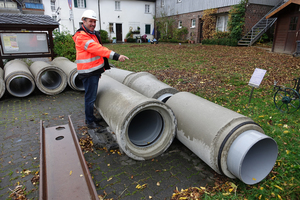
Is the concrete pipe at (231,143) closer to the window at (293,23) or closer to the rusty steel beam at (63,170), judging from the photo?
the rusty steel beam at (63,170)

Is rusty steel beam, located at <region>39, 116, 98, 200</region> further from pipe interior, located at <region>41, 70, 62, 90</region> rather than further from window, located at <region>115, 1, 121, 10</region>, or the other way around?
window, located at <region>115, 1, 121, 10</region>

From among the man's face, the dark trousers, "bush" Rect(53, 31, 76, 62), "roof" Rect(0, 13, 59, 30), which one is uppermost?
"roof" Rect(0, 13, 59, 30)

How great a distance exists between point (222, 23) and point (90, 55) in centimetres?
2214

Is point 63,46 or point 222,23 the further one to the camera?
point 222,23

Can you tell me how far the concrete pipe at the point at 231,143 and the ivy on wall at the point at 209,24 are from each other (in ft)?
71.3

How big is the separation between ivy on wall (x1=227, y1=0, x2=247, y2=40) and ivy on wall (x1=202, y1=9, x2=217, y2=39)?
2801 millimetres

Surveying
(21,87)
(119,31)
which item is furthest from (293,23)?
(119,31)

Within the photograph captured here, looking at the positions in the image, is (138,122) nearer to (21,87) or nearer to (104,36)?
(21,87)

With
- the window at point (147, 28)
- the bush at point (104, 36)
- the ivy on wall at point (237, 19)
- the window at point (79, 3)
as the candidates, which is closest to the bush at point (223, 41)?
the ivy on wall at point (237, 19)

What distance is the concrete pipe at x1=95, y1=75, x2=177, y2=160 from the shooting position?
3230 mm

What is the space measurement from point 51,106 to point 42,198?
4205mm

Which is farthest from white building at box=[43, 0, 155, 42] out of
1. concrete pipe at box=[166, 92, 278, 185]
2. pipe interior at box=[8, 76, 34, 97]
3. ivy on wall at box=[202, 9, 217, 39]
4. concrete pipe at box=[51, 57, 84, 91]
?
concrete pipe at box=[166, 92, 278, 185]

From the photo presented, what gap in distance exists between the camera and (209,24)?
23.8 meters

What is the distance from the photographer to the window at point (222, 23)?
2259 cm
